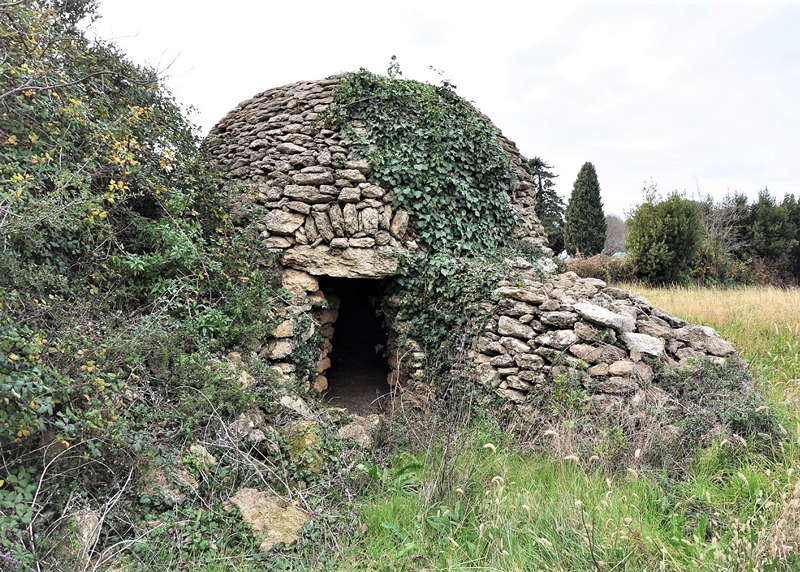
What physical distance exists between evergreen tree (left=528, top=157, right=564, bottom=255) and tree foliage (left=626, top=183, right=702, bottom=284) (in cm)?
884

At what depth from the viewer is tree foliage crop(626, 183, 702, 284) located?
434 inches

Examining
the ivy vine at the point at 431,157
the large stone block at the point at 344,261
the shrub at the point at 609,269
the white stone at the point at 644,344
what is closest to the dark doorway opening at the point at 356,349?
the large stone block at the point at 344,261

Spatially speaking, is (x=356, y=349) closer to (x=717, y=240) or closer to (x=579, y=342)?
(x=579, y=342)

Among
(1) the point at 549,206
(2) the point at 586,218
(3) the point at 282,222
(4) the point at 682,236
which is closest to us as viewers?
(3) the point at 282,222

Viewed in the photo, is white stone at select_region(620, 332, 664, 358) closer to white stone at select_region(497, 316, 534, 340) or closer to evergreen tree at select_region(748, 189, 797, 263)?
white stone at select_region(497, 316, 534, 340)

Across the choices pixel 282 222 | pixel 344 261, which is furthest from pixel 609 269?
pixel 282 222

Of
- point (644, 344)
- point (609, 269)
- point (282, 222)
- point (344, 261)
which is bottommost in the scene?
point (644, 344)

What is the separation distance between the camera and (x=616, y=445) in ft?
10.6

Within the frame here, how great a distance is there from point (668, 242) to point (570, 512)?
11027 millimetres

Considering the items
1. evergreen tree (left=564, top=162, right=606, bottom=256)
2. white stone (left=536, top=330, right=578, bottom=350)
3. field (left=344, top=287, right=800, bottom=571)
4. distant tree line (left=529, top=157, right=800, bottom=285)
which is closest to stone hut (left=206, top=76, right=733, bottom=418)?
white stone (left=536, top=330, right=578, bottom=350)

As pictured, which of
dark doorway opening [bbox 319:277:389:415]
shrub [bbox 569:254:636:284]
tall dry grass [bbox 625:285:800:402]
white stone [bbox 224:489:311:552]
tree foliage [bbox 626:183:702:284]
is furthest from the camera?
shrub [bbox 569:254:636:284]

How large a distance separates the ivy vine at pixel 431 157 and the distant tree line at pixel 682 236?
2238mm

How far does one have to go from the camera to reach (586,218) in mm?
17922

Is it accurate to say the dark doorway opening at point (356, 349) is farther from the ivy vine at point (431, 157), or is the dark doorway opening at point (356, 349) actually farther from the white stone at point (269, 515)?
the white stone at point (269, 515)
